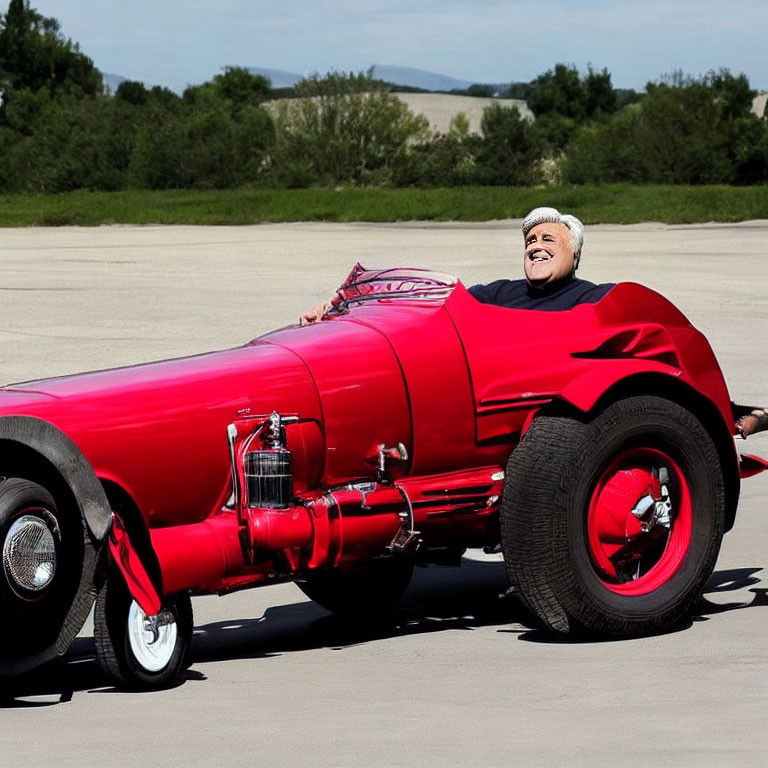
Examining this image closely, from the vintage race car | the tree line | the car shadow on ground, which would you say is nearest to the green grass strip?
the tree line

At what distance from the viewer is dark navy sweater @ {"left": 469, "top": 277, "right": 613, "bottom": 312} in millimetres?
6250

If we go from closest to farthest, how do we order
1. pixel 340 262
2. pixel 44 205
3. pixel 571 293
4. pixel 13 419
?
pixel 13 419 → pixel 571 293 → pixel 340 262 → pixel 44 205

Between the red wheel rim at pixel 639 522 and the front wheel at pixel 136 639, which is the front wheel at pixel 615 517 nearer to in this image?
the red wheel rim at pixel 639 522

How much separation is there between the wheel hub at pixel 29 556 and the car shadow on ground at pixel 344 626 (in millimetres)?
361

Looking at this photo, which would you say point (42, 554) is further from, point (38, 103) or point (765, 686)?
point (38, 103)

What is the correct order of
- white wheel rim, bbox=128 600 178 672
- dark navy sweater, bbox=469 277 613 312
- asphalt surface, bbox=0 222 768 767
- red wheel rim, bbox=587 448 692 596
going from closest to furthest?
asphalt surface, bbox=0 222 768 767 < white wheel rim, bbox=128 600 178 672 < red wheel rim, bbox=587 448 692 596 < dark navy sweater, bbox=469 277 613 312

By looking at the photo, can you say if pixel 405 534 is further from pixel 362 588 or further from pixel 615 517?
pixel 362 588

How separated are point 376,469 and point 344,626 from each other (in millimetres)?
1005

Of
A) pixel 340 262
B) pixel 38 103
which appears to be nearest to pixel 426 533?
pixel 340 262

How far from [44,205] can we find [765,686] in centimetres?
4474

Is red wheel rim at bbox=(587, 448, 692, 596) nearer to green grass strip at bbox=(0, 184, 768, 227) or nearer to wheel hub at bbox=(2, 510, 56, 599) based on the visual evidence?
wheel hub at bbox=(2, 510, 56, 599)

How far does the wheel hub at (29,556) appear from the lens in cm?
489

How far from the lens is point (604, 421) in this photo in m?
5.82

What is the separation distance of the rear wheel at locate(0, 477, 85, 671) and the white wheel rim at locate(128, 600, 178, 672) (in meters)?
0.24
